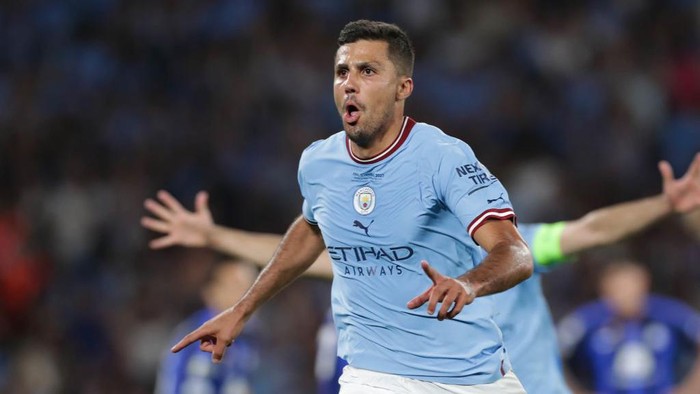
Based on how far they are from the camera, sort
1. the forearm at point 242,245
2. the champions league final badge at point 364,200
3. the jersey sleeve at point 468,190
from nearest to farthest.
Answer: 1. the jersey sleeve at point 468,190
2. the champions league final badge at point 364,200
3. the forearm at point 242,245

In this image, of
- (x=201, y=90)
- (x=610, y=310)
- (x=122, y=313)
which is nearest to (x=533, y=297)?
(x=610, y=310)

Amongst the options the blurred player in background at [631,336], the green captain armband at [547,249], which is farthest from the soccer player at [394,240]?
the blurred player in background at [631,336]

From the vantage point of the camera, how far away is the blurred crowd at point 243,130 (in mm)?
11133

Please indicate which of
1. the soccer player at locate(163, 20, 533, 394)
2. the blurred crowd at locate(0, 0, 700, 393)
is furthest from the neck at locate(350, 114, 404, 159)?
the blurred crowd at locate(0, 0, 700, 393)

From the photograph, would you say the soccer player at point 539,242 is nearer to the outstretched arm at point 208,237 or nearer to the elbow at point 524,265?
the outstretched arm at point 208,237

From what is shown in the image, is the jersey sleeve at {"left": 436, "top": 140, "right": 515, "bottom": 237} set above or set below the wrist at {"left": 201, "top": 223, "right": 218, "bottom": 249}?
below

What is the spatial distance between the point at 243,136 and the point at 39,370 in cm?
299

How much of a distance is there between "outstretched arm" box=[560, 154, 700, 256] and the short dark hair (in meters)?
1.61

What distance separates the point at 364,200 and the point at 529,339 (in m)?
1.33

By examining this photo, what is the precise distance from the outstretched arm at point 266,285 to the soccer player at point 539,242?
0.92m

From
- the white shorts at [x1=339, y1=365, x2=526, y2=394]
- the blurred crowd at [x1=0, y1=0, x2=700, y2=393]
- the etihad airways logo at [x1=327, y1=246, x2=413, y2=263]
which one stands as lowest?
the white shorts at [x1=339, y1=365, x2=526, y2=394]

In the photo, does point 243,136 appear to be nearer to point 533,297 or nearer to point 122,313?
point 122,313

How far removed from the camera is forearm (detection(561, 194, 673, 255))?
5.61 meters

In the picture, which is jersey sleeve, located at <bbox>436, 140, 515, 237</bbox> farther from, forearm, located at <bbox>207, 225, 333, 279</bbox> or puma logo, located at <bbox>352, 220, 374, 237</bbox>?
forearm, located at <bbox>207, 225, 333, 279</bbox>
